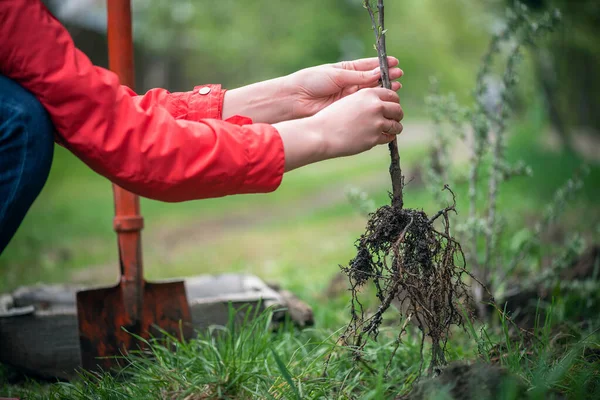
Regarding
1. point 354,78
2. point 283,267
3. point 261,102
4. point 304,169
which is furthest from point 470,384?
point 304,169

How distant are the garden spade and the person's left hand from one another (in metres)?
1.04

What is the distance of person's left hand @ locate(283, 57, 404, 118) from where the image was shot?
6.41 feet

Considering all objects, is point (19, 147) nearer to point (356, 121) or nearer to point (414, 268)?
point (356, 121)

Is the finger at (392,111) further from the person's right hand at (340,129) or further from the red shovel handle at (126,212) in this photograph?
the red shovel handle at (126,212)

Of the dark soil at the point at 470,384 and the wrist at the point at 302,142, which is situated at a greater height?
the wrist at the point at 302,142

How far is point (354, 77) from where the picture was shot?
1.95 m

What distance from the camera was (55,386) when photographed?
6.84ft

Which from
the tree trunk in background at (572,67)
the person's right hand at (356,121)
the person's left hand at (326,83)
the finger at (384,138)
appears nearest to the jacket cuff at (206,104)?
the person's left hand at (326,83)

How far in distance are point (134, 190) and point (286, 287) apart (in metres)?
2.39

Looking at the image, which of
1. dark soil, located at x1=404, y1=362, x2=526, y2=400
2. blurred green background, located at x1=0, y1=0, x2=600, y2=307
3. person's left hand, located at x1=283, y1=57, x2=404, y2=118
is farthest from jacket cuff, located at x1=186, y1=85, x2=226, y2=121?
blurred green background, located at x1=0, y1=0, x2=600, y2=307

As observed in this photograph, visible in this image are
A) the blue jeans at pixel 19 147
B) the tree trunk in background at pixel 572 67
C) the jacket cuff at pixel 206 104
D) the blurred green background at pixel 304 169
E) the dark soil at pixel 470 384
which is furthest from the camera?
the tree trunk in background at pixel 572 67

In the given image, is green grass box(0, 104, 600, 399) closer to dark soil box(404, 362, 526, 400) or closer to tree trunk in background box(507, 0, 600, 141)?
dark soil box(404, 362, 526, 400)

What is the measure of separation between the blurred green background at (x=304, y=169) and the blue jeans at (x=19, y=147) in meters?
2.23

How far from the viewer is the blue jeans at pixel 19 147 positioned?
147 centimetres
